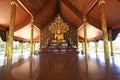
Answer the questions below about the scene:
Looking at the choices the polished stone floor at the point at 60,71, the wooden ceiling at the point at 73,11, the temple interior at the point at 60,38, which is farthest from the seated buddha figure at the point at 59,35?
the polished stone floor at the point at 60,71

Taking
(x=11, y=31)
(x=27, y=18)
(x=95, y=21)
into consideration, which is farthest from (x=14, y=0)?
(x=95, y=21)

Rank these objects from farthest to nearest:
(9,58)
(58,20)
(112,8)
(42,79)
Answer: (58,20), (112,8), (9,58), (42,79)

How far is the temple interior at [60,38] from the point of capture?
3.24 metres

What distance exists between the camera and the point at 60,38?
13305mm

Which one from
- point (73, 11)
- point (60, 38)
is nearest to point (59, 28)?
point (60, 38)

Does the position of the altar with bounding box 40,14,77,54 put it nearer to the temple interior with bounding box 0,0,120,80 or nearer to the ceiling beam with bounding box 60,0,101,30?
the temple interior with bounding box 0,0,120,80

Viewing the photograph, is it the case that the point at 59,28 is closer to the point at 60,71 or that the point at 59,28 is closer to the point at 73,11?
the point at 73,11

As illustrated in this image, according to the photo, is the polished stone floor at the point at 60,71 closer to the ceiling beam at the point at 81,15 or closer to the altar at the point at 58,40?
the ceiling beam at the point at 81,15

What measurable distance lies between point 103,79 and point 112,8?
240 inches

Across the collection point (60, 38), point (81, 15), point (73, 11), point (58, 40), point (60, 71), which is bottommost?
point (60, 71)

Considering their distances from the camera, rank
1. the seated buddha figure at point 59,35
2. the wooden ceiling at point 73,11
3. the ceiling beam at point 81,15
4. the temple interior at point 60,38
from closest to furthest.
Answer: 1. the temple interior at point 60,38
2. the wooden ceiling at point 73,11
3. the ceiling beam at point 81,15
4. the seated buddha figure at point 59,35

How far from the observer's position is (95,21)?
33.2 feet

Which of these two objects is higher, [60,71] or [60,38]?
[60,38]

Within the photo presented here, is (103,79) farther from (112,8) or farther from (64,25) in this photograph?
(64,25)
